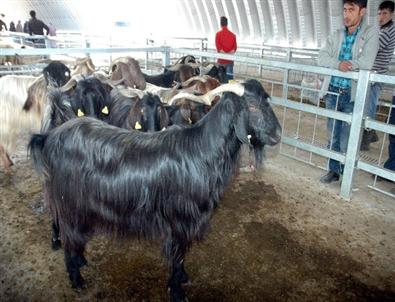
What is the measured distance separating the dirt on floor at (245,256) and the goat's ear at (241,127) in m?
1.28

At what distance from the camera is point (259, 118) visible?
2.49 meters

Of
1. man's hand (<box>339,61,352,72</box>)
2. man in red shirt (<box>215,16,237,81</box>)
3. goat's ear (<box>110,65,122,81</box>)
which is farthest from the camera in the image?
man in red shirt (<box>215,16,237,81</box>)

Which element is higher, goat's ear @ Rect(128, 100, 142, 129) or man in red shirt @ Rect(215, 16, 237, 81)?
man in red shirt @ Rect(215, 16, 237, 81)

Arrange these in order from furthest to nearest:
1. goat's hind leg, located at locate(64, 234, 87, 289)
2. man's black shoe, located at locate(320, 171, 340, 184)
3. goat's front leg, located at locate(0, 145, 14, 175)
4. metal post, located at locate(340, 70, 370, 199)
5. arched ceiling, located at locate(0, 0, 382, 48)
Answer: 1. arched ceiling, located at locate(0, 0, 382, 48)
2. goat's front leg, located at locate(0, 145, 14, 175)
3. man's black shoe, located at locate(320, 171, 340, 184)
4. metal post, located at locate(340, 70, 370, 199)
5. goat's hind leg, located at locate(64, 234, 87, 289)

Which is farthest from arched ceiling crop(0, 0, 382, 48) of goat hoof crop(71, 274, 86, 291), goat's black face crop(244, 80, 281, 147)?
goat hoof crop(71, 274, 86, 291)

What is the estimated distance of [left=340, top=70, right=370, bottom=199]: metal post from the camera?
155 inches

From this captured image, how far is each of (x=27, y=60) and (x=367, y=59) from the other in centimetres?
1064

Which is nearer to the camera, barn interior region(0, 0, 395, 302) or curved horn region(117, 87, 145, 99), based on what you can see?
barn interior region(0, 0, 395, 302)

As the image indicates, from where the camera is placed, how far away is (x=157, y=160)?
2496 mm

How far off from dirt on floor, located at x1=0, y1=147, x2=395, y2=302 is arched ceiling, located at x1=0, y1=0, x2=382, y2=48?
8635mm

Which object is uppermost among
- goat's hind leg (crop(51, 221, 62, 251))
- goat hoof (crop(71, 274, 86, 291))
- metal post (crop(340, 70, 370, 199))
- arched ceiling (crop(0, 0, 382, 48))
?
arched ceiling (crop(0, 0, 382, 48))

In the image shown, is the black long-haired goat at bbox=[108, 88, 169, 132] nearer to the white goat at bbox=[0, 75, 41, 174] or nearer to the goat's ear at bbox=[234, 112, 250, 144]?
the white goat at bbox=[0, 75, 41, 174]

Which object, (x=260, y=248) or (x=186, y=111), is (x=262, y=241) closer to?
(x=260, y=248)

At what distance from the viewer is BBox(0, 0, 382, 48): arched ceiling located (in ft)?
39.9
